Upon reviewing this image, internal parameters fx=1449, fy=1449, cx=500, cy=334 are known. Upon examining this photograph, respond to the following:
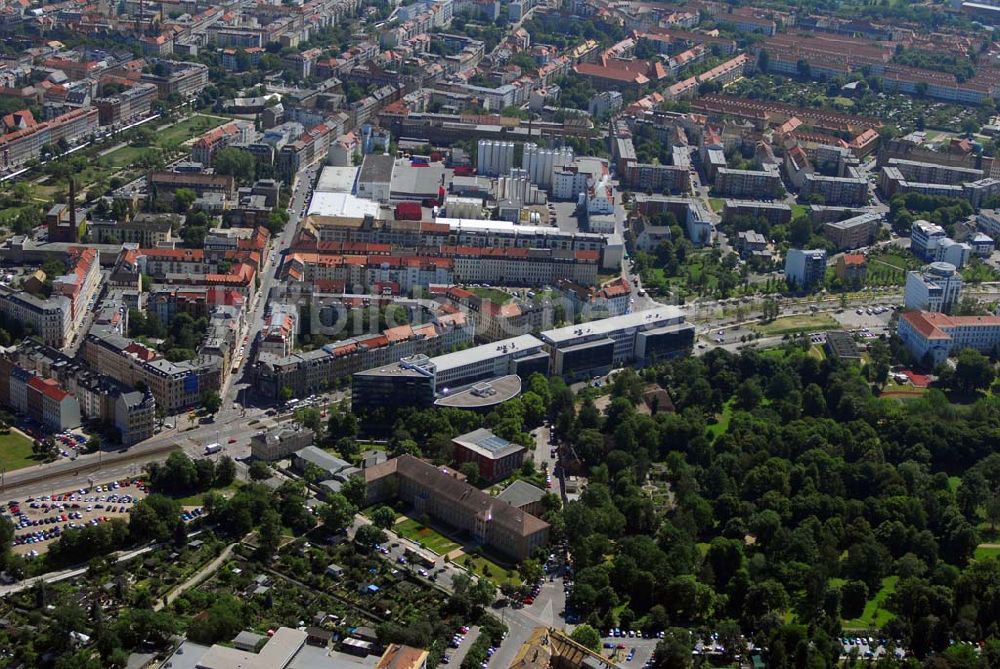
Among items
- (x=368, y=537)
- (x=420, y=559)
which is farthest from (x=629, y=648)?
(x=368, y=537)

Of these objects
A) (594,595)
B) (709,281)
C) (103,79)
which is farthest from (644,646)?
(103,79)

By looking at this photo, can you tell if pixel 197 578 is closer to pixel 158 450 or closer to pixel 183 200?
pixel 158 450

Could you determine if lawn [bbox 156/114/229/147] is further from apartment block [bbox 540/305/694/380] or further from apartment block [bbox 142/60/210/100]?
apartment block [bbox 540/305/694/380]

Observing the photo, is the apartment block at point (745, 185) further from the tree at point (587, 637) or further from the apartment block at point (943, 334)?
the tree at point (587, 637)

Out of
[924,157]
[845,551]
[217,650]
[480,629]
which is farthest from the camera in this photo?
[924,157]

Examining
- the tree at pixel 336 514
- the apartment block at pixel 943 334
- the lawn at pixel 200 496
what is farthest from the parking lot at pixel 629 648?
the apartment block at pixel 943 334

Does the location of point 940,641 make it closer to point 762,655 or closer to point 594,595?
point 762,655

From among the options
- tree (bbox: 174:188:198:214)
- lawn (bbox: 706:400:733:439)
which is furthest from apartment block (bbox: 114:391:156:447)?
tree (bbox: 174:188:198:214)
